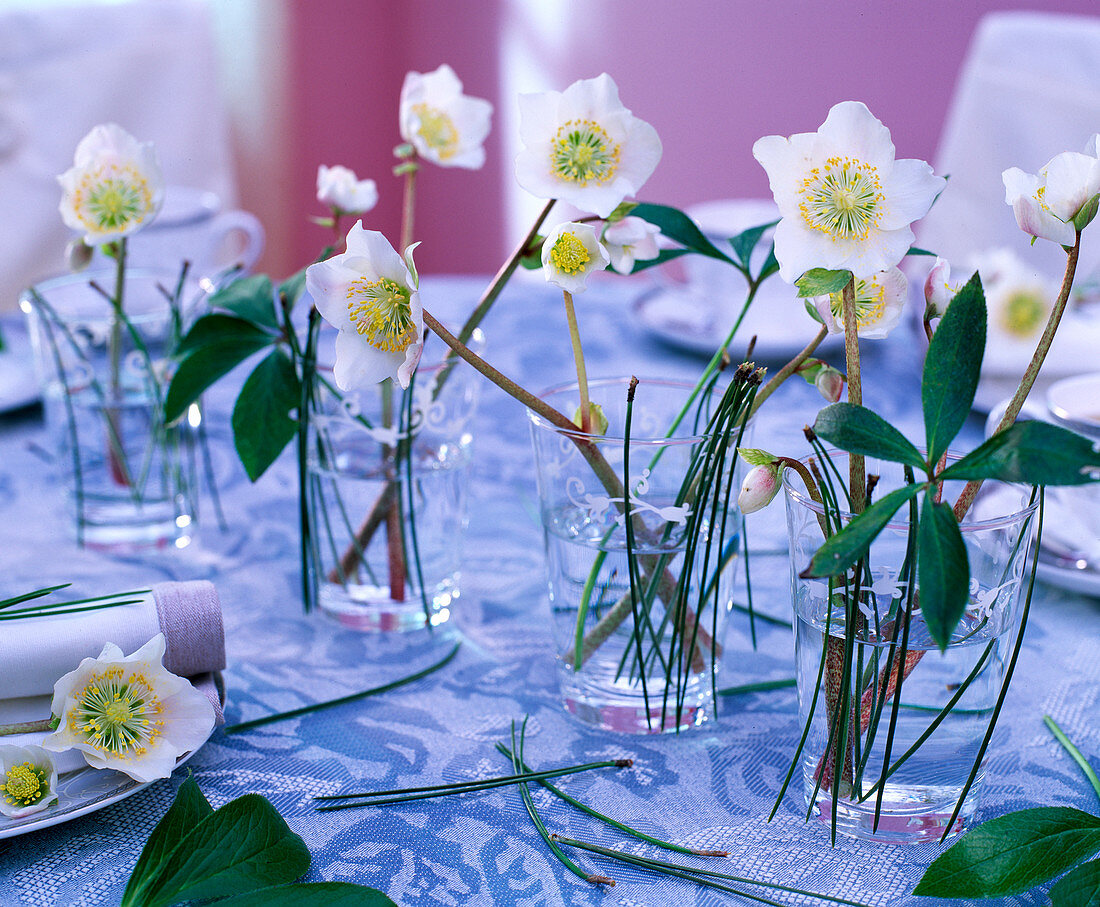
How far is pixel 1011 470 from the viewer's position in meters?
0.39

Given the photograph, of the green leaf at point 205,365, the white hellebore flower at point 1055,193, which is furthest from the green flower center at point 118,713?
the white hellebore flower at point 1055,193

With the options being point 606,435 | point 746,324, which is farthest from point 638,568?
point 746,324

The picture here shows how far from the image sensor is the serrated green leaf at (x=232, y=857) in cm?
44

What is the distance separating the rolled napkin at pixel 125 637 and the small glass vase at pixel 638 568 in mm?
184

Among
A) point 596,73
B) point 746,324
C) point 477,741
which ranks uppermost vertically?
point 596,73

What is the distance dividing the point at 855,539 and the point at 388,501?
1.18 ft

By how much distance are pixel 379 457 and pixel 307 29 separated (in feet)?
7.59

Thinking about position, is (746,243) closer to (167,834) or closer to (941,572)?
(941,572)

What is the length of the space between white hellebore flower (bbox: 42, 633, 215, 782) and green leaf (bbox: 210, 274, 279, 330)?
0.75 feet

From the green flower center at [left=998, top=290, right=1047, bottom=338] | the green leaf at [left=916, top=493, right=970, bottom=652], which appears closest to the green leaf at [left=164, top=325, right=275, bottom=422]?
the green leaf at [left=916, top=493, right=970, bottom=652]

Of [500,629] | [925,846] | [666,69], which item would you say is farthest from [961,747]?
[666,69]

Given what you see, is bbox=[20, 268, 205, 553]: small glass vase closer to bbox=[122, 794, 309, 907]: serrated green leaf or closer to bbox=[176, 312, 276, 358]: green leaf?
bbox=[176, 312, 276, 358]: green leaf

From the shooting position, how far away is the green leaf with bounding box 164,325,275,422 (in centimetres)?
67

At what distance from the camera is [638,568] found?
55 cm
